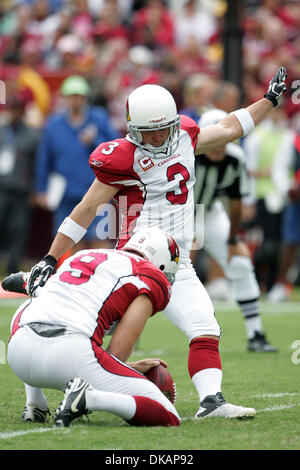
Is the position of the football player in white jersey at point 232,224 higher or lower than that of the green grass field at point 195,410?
higher

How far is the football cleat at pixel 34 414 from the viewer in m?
4.72

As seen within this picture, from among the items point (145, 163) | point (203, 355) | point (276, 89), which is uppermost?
point (276, 89)

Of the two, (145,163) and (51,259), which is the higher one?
(145,163)

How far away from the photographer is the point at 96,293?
443 cm

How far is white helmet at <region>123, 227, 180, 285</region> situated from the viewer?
4.65m

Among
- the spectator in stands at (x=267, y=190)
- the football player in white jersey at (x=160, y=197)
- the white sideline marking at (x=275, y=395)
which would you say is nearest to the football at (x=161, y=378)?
the football player in white jersey at (x=160, y=197)

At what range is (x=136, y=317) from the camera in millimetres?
4434

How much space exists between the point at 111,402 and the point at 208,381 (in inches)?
29.3

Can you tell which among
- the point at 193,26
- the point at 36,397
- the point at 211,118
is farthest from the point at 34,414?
the point at 193,26

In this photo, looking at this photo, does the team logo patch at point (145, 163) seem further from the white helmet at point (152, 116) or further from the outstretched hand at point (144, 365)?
the outstretched hand at point (144, 365)

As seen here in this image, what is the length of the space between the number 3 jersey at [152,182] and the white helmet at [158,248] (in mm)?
408

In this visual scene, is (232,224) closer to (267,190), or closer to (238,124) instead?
(238,124)
